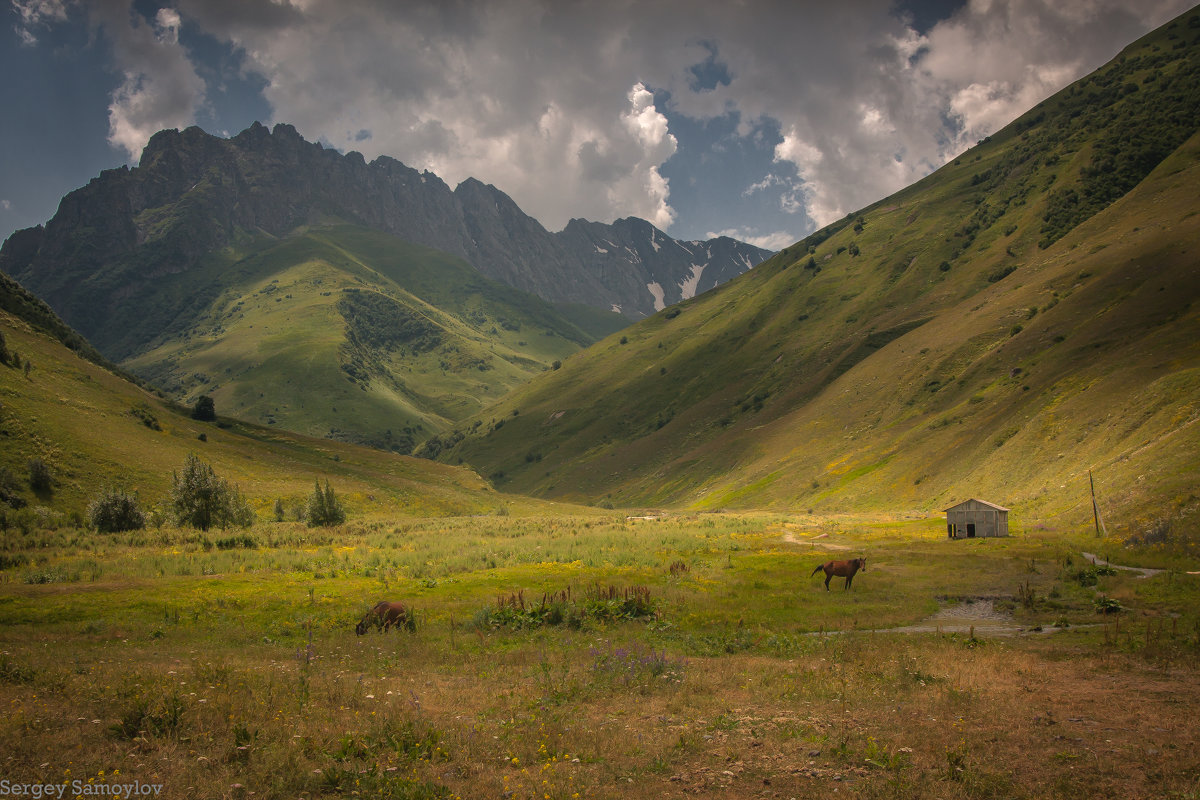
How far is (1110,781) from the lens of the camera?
31.8ft

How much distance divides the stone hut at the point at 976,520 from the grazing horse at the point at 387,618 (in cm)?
4634

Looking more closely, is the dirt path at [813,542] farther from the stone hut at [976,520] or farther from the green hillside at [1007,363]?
the green hillside at [1007,363]

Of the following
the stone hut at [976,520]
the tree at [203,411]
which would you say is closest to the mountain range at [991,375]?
the stone hut at [976,520]

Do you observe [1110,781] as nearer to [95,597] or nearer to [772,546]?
[95,597]

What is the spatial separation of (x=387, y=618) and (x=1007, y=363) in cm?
10149

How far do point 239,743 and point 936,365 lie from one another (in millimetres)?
123724

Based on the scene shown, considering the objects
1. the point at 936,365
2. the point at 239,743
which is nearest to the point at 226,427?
Result: the point at 239,743

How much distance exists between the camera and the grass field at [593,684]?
32.9 feet

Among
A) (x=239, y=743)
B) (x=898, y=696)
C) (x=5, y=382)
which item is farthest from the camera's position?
(x=5, y=382)

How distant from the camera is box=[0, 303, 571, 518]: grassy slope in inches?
2363

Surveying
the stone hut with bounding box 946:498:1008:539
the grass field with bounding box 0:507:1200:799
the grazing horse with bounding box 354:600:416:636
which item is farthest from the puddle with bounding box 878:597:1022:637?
the stone hut with bounding box 946:498:1008:539

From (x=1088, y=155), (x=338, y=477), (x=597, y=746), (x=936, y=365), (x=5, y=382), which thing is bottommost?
(x=597, y=746)

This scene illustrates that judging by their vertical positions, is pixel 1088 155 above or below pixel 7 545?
above

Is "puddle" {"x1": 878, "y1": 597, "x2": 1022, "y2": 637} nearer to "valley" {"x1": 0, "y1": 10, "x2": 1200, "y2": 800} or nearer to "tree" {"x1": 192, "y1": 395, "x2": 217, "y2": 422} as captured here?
"valley" {"x1": 0, "y1": 10, "x2": 1200, "y2": 800}
